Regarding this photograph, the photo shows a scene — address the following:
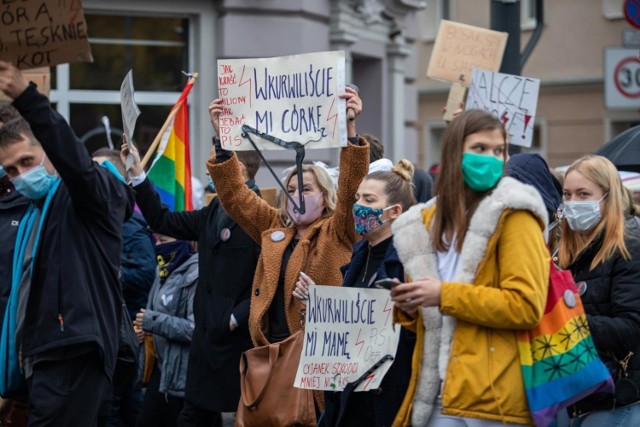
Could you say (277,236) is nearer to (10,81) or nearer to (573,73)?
(10,81)

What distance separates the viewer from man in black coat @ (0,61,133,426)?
4.96 meters

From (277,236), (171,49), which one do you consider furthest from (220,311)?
(171,49)

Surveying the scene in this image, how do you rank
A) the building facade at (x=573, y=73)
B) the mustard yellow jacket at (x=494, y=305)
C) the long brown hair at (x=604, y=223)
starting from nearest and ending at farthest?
the mustard yellow jacket at (x=494, y=305) → the long brown hair at (x=604, y=223) → the building facade at (x=573, y=73)

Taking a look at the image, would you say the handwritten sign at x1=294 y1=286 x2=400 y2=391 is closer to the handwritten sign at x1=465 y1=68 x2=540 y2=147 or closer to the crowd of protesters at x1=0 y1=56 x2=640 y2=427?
the crowd of protesters at x1=0 y1=56 x2=640 y2=427

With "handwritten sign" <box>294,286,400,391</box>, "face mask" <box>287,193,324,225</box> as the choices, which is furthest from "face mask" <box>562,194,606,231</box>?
"face mask" <box>287,193,324,225</box>

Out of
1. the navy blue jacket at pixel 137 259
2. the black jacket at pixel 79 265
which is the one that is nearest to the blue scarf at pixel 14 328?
the black jacket at pixel 79 265

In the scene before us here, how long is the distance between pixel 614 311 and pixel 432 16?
2269 cm

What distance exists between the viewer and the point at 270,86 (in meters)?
6.45

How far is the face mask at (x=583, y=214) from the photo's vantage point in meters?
5.52

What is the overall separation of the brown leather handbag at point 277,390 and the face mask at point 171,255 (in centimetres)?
172

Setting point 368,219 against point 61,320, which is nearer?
point 61,320

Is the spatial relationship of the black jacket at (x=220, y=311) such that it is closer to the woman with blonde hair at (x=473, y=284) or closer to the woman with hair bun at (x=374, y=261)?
the woman with hair bun at (x=374, y=261)

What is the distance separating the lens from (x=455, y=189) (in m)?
4.46

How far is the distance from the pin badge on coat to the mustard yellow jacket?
1.92 m
